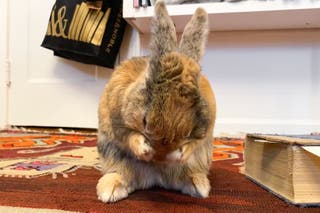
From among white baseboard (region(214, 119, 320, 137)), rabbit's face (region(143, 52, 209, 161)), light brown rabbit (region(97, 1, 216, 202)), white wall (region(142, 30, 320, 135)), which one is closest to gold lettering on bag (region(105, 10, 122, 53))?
white wall (region(142, 30, 320, 135))

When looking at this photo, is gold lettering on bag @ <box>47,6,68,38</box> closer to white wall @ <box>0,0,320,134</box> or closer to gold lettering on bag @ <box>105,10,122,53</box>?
gold lettering on bag @ <box>105,10,122,53</box>

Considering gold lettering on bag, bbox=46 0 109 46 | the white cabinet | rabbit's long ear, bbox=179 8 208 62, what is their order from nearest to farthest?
rabbit's long ear, bbox=179 8 208 62 → the white cabinet → gold lettering on bag, bbox=46 0 109 46

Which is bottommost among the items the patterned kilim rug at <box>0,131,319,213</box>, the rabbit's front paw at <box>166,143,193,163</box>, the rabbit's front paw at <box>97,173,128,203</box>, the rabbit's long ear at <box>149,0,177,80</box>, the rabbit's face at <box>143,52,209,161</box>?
the patterned kilim rug at <box>0,131,319,213</box>

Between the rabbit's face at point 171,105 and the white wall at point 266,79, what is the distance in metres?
1.51

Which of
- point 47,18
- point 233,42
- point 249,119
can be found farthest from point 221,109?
point 47,18

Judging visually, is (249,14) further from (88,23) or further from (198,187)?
(198,187)

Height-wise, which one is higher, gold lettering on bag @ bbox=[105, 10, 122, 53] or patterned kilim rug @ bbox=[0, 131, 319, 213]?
gold lettering on bag @ bbox=[105, 10, 122, 53]

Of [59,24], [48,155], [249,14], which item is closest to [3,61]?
[59,24]

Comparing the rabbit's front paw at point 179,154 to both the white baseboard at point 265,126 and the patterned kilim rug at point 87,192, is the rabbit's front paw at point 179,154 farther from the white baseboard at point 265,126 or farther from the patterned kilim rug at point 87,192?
the white baseboard at point 265,126

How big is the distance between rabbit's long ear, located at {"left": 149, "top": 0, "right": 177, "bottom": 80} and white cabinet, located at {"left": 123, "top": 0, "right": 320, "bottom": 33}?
3.72 feet

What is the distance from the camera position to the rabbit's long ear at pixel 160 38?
1.96ft

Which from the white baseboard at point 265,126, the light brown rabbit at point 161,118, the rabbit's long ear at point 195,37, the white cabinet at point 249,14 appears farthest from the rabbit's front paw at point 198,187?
the white baseboard at point 265,126

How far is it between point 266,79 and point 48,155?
4.28 ft

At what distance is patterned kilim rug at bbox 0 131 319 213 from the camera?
0.68 m
